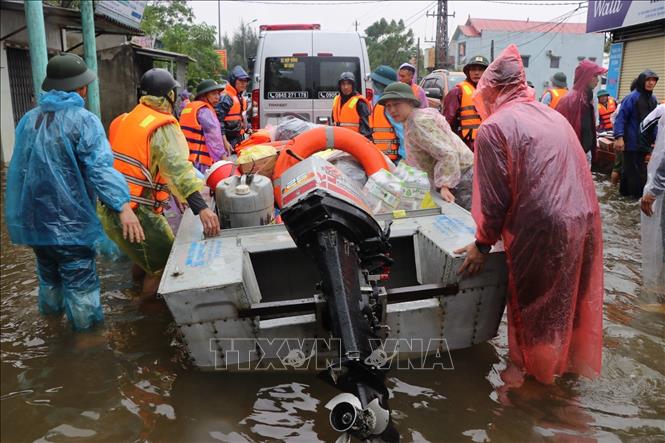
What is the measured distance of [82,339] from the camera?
358 centimetres

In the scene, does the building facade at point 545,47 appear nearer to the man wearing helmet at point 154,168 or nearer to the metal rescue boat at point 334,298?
the man wearing helmet at point 154,168

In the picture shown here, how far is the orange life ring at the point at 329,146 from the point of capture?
408 cm

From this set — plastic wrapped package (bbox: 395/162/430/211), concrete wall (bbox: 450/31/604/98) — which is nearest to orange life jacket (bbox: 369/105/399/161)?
plastic wrapped package (bbox: 395/162/430/211)

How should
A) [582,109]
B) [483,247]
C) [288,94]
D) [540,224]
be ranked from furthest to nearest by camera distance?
[288,94], [582,109], [483,247], [540,224]

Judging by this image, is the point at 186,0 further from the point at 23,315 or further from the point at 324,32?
the point at 23,315

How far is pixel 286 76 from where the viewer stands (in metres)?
8.49

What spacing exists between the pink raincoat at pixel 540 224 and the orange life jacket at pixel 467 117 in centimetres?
275

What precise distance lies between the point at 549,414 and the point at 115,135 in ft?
10.6

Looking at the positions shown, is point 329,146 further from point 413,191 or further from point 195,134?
point 195,134

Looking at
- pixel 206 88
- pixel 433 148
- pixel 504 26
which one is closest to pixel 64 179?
pixel 433 148

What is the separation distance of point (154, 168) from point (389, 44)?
5993 centimetres

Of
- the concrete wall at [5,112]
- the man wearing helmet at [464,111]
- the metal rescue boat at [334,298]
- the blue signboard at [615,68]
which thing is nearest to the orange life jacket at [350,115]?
the man wearing helmet at [464,111]

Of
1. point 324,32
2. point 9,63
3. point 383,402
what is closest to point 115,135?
point 383,402

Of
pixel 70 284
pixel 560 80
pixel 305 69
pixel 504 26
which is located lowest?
pixel 70 284
